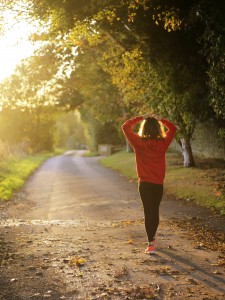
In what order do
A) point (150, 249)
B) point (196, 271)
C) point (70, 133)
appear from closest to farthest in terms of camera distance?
point (196, 271) → point (150, 249) → point (70, 133)

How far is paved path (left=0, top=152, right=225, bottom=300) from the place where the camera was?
5.50 m

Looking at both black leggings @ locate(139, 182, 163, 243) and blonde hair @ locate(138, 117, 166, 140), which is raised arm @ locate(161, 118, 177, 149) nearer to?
blonde hair @ locate(138, 117, 166, 140)

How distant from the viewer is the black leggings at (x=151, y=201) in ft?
24.5

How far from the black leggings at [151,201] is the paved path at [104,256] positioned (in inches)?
15.4

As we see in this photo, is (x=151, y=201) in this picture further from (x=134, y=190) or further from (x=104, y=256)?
(x=134, y=190)

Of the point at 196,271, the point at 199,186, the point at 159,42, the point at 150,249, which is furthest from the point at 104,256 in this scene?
the point at 159,42

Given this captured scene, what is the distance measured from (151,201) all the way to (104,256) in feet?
3.93

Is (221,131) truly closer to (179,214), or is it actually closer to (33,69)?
(179,214)

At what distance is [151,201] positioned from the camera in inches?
297

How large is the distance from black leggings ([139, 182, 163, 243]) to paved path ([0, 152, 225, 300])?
0.39 metres

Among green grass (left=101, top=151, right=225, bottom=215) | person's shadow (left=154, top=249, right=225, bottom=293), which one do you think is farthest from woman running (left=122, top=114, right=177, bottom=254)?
green grass (left=101, top=151, right=225, bottom=215)

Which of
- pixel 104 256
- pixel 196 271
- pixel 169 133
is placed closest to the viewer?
pixel 196 271

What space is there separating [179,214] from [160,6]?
687 cm

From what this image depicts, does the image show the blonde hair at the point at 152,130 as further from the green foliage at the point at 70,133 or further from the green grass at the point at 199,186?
the green foliage at the point at 70,133
